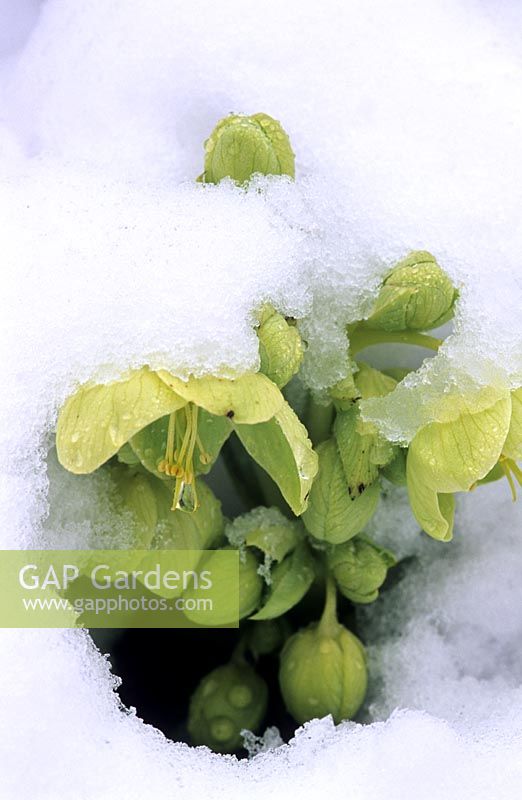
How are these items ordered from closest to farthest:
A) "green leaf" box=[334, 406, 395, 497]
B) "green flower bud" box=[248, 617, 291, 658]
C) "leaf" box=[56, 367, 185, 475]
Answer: "leaf" box=[56, 367, 185, 475]
"green leaf" box=[334, 406, 395, 497]
"green flower bud" box=[248, 617, 291, 658]

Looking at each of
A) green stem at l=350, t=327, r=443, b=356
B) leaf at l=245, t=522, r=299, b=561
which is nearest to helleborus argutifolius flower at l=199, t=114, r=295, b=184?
green stem at l=350, t=327, r=443, b=356

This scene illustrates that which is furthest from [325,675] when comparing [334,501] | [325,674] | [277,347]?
[277,347]

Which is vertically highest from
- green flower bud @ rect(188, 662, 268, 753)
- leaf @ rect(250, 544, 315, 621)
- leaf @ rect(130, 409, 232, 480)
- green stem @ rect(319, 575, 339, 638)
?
leaf @ rect(130, 409, 232, 480)

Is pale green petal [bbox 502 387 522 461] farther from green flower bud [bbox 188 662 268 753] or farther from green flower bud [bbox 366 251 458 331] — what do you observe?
green flower bud [bbox 188 662 268 753]

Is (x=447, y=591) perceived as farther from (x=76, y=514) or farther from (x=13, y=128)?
(x=13, y=128)

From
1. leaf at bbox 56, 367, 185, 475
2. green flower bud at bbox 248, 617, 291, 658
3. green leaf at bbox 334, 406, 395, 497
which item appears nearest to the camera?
leaf at bbox 56, 367, 185, 475

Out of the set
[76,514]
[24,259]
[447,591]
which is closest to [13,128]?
[24,259]

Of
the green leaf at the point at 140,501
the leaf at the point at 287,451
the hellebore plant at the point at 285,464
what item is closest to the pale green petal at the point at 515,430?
the hellebore plant at the point at 285,464
